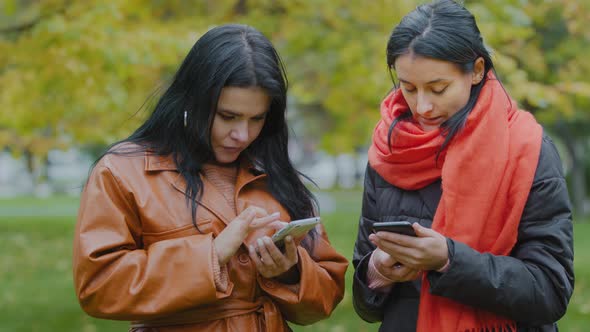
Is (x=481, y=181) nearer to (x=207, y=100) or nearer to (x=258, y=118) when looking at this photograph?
(x=258, y=118)

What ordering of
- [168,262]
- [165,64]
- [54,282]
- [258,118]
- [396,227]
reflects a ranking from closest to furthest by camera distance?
[396,227] < [168,262] < [258,118] < [165,64] < [54,282]

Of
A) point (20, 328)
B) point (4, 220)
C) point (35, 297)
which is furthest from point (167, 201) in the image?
point (4, 220)

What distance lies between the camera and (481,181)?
8.85 ft

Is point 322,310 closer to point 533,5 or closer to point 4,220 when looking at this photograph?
point 533,5

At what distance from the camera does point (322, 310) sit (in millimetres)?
3090

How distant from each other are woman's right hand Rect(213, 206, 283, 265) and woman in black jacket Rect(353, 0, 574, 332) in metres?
0.39

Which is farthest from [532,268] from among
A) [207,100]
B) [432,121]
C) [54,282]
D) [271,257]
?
[54,282]

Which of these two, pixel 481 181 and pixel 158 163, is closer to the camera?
pixel 481 181

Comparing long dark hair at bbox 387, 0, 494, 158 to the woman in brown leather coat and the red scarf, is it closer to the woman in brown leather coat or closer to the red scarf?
the red scarf

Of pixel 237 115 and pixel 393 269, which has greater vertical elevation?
pixel 237 115

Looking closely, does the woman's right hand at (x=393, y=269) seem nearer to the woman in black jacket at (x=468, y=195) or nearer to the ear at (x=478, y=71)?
the woman in black jacket at (x=468, y=195)

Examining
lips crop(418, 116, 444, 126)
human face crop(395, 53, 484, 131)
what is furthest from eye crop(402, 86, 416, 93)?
lips crop(418, 116, 444, 126)

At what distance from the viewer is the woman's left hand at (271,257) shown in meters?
2.86

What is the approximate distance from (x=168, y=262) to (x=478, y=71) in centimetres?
119
